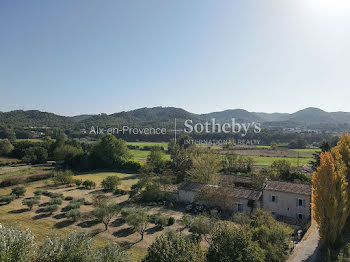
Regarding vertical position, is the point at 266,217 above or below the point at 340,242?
above

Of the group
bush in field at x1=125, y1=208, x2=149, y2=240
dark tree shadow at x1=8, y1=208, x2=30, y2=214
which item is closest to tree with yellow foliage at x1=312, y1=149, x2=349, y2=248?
bush in field at x1=125, y1=208, x2=149, y2=240

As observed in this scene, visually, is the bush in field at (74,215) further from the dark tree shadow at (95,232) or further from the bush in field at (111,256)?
the bush in field at (111,256)

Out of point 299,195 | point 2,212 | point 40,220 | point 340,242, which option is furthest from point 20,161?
point 340,242

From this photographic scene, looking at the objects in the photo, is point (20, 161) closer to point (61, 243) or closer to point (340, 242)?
point (61, 243)

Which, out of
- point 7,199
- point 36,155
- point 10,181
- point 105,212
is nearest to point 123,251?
point 105,212

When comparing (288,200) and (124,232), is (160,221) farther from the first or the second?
(288,200)

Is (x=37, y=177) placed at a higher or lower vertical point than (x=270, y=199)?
lower

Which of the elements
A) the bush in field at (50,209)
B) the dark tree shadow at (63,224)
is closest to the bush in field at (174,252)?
the dark tree shadow at (63,224)
